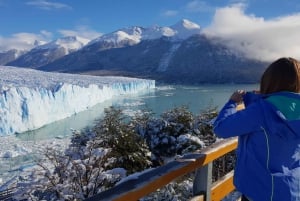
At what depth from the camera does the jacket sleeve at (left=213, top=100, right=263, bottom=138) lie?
4.12ft

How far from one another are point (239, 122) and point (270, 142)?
115 millimetres

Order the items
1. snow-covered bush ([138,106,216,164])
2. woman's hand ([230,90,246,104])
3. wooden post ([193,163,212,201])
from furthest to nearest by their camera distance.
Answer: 1. snow-covered bush ([138,106,216,164])
2. wooden post ([193,163,212,201])
3. woman's hand ([230,90,246,104])

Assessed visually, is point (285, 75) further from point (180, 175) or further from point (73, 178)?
point (73, 178)

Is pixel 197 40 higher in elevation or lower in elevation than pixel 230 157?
higher

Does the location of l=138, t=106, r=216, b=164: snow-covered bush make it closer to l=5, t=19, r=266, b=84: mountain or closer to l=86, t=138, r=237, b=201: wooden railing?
l=86, t=138, r=237, b=201: wooden railing

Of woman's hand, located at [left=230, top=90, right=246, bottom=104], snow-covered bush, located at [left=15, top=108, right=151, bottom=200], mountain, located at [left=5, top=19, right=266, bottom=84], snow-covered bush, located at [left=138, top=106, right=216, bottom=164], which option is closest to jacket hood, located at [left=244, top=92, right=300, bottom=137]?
woman's hand, located at [left=230, top=90, right=246, bottom=104]

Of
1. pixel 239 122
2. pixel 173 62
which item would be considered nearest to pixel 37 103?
pixel 239 122

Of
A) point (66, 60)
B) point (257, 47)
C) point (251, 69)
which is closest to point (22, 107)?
point (251, 69)

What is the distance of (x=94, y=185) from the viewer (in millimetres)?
4570

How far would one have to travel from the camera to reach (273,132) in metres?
1.25

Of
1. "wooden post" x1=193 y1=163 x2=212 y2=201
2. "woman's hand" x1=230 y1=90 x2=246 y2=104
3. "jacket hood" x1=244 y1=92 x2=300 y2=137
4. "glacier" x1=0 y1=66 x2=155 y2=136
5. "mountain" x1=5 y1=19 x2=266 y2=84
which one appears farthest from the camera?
"mountain" x1=5 y1=19 x2=266 y2=84

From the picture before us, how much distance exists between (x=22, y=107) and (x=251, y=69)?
85003mm

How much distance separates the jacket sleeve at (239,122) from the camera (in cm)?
125

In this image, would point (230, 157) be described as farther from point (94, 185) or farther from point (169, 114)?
point (169, 114)
